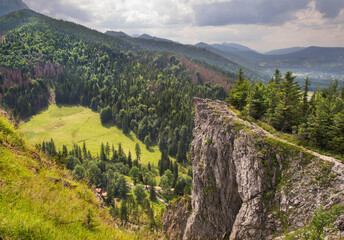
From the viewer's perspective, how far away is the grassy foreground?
13651cm

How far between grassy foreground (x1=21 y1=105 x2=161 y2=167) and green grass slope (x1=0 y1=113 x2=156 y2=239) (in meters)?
116

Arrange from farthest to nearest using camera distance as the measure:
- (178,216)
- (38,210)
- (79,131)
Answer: (79,131) → (178,216) → (38,210)

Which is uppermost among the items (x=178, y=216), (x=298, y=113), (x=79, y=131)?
(x=298, y=113)

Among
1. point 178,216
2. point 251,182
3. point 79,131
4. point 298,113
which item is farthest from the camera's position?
point 79,131

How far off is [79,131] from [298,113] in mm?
150854

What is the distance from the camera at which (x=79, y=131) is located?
15238 cm

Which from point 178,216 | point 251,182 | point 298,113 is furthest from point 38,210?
point 178,216

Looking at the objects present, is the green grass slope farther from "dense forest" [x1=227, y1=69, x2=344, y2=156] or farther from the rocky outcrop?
the rocky outcrop

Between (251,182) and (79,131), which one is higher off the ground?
(251,182)

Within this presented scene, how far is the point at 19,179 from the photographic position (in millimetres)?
9781

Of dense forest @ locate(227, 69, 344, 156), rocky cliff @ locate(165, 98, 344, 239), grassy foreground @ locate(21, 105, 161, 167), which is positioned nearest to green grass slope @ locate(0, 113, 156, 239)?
rocky cliff @ locate(165, 98, 344, 239)

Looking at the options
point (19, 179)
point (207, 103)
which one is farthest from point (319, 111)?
point (19, 179)

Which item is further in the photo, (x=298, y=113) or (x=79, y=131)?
(x=79, y=131)

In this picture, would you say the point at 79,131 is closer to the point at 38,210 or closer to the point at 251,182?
the point at 251,182
